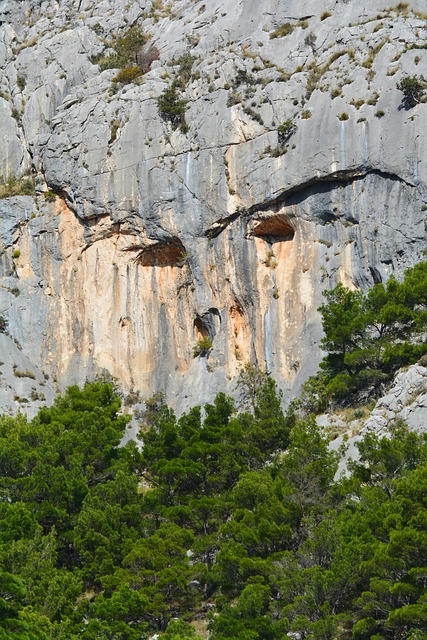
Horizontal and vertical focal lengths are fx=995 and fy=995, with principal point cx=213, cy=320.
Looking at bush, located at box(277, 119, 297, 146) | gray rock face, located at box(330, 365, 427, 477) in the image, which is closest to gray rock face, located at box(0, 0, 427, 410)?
bush, located at box(277, 119, 297, 146)

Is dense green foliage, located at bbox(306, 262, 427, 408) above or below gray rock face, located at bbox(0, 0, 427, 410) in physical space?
below

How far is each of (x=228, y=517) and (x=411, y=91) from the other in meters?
21.8

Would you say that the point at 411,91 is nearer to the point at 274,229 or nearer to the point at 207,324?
the point at 274,229

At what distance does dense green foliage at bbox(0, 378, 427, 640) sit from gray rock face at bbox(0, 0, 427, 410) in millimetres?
6887

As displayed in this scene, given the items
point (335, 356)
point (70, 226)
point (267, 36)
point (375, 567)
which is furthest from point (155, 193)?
point (375, 567)

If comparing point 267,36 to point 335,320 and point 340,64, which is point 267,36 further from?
point 335,320

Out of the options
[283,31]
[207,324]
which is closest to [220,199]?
A: [207,324]

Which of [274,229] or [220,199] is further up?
[220,199]

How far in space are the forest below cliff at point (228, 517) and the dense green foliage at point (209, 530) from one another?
0.18 ft

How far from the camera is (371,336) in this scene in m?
41.0

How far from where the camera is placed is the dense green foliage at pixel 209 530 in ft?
84.9

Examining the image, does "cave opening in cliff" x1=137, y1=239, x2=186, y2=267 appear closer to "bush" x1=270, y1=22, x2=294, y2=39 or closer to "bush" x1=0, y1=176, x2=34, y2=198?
"bush" x1=0, y1=176, x2=34, y2=198

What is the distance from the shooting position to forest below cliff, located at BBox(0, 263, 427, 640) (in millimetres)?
26062

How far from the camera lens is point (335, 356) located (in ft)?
138
